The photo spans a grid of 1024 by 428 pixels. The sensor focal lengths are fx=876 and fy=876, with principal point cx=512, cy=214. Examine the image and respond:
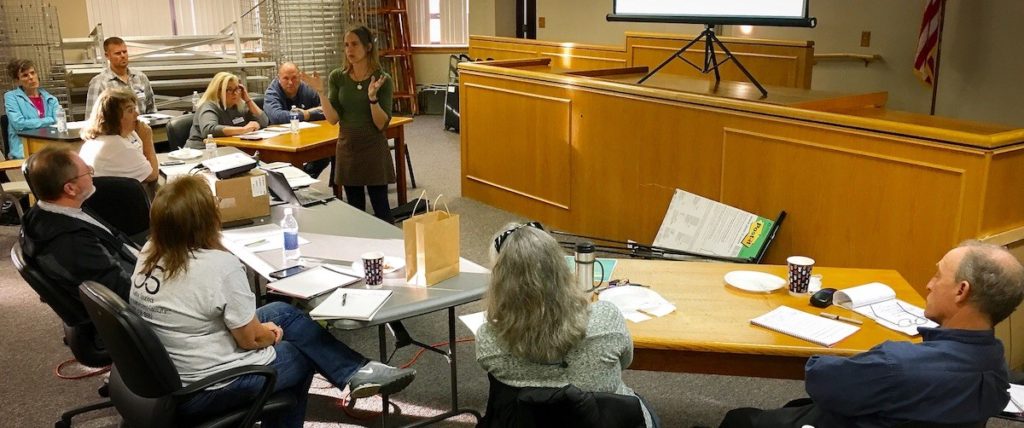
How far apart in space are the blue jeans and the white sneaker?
45 millimetres

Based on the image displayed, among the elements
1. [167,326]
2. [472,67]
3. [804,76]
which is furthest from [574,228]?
[167,326]

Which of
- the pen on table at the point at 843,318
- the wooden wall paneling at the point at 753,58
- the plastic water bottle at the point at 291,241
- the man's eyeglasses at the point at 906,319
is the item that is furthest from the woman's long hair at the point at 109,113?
the wooden wall paneling at the point at 753,58

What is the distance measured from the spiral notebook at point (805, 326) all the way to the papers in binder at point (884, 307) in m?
0.12

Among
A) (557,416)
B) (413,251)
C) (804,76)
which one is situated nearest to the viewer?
(557,416)

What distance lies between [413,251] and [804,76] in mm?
4399

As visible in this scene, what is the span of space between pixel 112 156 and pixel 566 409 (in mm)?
3348

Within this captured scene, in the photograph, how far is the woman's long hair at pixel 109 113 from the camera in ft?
14.4

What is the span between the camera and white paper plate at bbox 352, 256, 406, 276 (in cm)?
316

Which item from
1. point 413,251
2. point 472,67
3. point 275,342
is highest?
point 472,67

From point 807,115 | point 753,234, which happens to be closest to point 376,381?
point 753,234

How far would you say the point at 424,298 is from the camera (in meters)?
2.91

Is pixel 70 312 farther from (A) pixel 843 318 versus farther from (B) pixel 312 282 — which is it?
(A) pixel 843 318

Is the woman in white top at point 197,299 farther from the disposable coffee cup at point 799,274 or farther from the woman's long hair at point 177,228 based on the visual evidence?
the disposable coffee cup at point 799,274

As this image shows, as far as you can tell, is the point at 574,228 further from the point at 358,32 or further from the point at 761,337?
the point at 761,337
